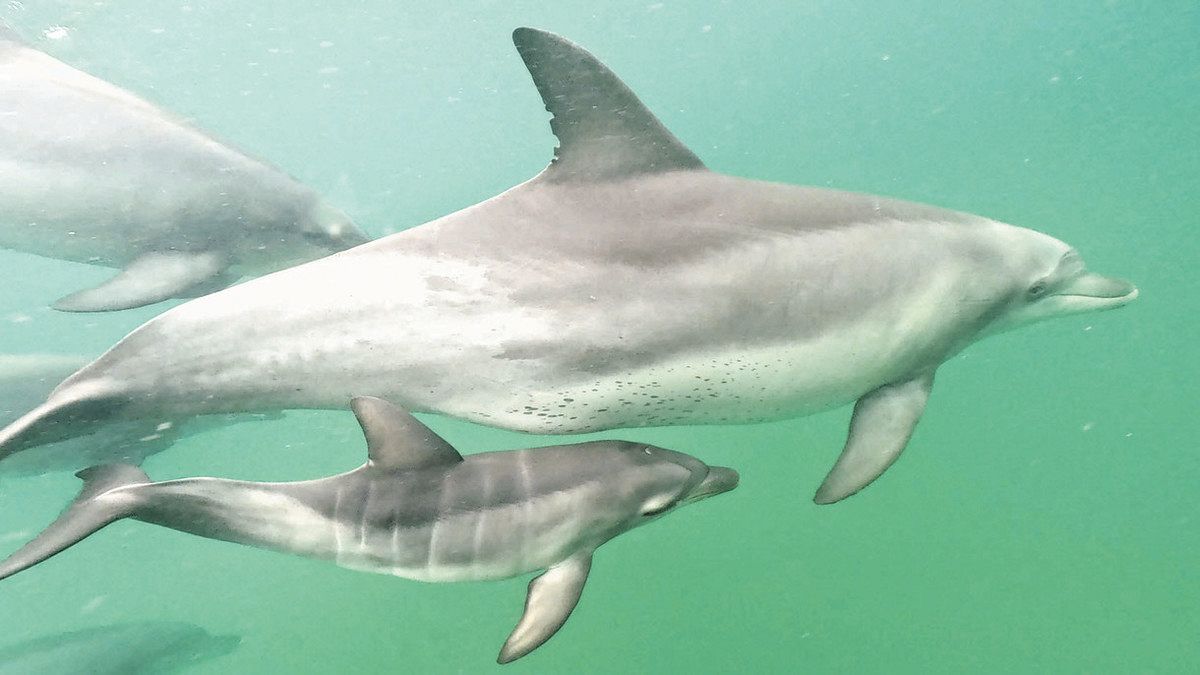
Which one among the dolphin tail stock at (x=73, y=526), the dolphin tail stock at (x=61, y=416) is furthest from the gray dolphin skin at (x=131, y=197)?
the dolphin tail stock at (x=73, y=526)

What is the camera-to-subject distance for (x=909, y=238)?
4.36m

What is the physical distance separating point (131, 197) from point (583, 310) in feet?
14.2

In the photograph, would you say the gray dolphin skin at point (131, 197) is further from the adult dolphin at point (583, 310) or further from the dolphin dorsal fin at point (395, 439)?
the dolphin dorsal fin at point (395, 439)

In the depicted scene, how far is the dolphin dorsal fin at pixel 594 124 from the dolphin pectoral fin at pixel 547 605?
1786 mm

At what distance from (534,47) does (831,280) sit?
178cm

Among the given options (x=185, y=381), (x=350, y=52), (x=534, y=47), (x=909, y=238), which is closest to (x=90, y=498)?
(x=185, y=381)

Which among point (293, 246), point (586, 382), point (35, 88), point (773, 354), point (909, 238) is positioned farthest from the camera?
point (293, 246)

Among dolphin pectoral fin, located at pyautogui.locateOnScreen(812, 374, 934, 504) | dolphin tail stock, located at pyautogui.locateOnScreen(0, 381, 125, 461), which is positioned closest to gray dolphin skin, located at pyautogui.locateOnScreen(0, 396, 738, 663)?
dolphin tail stock, located at pyautogui.locateOnScreen(0, 381, 125, 461)

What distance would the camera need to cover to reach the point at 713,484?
407 cm

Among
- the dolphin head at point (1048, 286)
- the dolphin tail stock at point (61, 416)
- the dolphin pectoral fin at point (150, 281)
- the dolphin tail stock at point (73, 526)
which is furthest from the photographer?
the dolphin pectoral fin at point (150, 281)

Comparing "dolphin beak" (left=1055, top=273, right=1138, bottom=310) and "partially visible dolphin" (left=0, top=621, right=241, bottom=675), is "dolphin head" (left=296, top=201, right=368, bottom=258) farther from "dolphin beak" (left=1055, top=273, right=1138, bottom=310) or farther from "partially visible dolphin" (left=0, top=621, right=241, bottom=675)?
"partially visible dolphin" (left=0, top=621, right=241, bottom=675)

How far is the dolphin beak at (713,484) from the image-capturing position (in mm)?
4051

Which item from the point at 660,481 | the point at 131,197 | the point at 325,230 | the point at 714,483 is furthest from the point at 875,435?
the point at 131,197

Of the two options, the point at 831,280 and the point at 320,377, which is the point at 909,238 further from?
the point at 320,377
